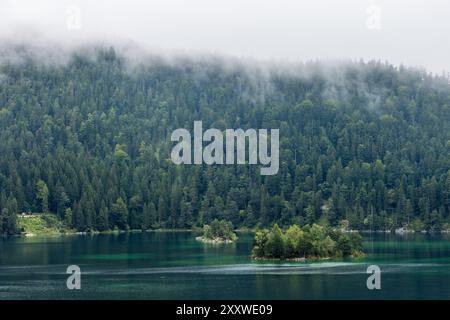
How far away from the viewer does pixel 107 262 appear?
15700cm

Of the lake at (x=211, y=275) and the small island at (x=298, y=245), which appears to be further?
the small island at (x=298, y=245)

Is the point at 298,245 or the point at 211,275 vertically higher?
the point at 298,245

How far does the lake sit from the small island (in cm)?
337

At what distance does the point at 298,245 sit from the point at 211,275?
29026mm

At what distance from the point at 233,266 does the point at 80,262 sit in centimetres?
2404

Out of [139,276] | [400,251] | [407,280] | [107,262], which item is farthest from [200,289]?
[400,251]

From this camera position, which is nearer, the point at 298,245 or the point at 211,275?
the point at 211,275

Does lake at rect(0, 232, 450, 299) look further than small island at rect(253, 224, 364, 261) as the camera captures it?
No

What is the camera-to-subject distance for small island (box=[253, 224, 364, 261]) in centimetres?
16075

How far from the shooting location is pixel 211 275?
135375 millimetres

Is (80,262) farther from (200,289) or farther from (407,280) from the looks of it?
(407,280)

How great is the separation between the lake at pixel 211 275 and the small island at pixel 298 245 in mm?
3366

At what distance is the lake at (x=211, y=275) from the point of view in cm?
11431

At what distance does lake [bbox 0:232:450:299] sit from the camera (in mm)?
114312
